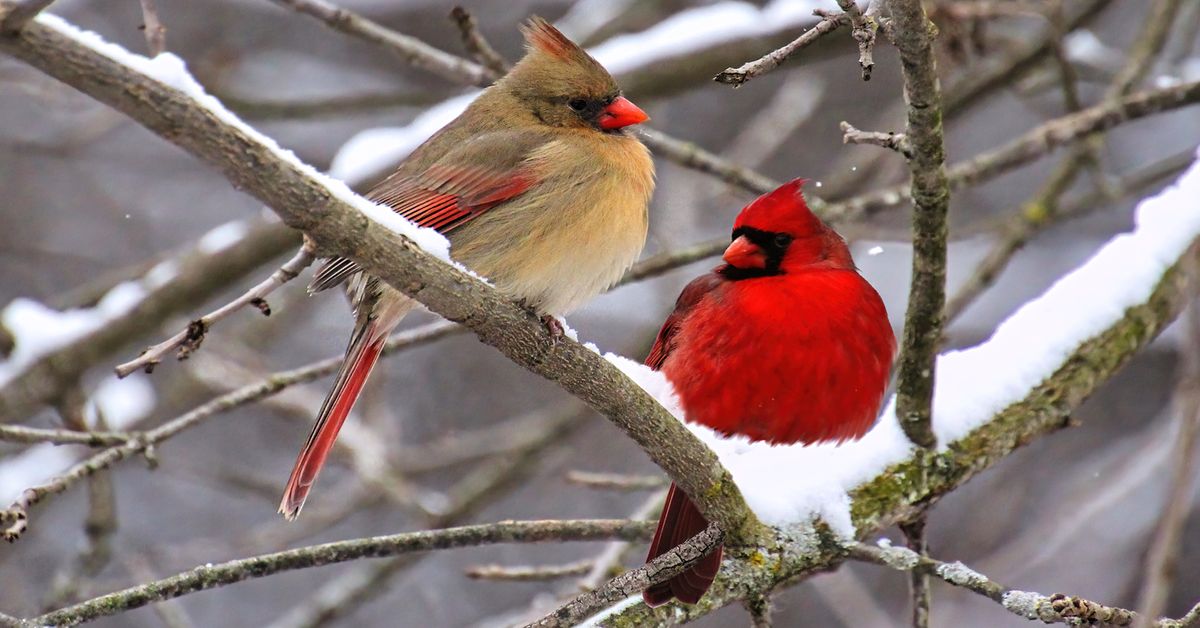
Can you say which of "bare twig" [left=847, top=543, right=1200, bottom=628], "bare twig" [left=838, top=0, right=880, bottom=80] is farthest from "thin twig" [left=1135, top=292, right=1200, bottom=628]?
"bare twig" [left=838, top=0, right=880, bottom=80]

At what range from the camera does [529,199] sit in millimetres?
3195

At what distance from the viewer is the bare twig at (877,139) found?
7.45 ft

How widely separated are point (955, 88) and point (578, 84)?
2147 millimetres

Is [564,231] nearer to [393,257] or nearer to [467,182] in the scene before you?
[467,182]

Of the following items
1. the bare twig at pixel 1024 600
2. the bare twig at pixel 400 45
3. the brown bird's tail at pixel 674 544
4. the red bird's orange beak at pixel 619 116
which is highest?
the bare twig at pixel 400 45

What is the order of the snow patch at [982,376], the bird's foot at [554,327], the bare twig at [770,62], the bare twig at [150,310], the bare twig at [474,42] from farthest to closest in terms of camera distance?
the bare twig at [150,310] → the bare twig at [474,42] → the snow patch at [982,376] → the bird's foot at [554,327] → the bare twig at [770,62]

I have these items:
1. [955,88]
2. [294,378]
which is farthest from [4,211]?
[955,88]

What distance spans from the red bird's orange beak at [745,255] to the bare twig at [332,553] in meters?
0.74

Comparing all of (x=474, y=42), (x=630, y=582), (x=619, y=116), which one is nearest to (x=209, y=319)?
(x=630, y=582)

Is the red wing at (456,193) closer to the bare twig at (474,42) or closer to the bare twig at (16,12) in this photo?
the bare twig at (474,42)

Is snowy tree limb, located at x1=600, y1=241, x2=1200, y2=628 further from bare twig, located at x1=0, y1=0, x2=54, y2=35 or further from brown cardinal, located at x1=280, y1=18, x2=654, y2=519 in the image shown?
bare twig, located at x1=0, y1=0, x2=54, y2=35

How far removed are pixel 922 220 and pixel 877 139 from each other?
11.3 inches

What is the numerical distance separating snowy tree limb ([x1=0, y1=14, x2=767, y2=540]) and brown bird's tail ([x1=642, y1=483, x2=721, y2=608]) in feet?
0.35

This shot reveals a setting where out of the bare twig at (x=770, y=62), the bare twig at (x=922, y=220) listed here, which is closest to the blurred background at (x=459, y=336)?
the bare twig at (x=922, y=220)
